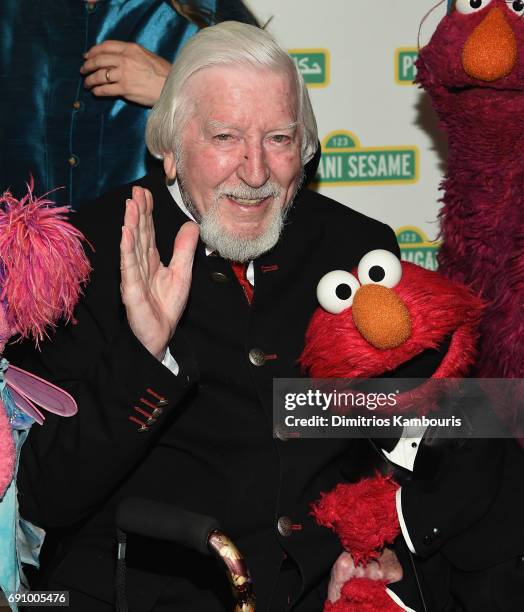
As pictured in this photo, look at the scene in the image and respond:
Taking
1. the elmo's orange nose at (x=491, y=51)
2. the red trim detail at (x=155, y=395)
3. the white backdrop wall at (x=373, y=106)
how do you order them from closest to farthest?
the red trim detail at (x=155, y=395), the elmo's orange nose at (x=491, y=51), the white backdrop wall at (x=373, y=106)

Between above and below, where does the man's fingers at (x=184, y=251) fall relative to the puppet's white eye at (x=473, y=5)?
below

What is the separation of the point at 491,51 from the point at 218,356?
0.74 metres

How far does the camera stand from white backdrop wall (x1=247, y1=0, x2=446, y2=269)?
2562mm

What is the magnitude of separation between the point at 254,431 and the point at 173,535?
0.36 m

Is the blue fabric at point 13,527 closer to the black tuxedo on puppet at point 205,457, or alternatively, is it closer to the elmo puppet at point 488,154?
the black tuxedo on puppet at point 205,457

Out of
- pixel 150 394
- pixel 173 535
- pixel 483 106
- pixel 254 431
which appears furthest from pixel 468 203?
pixel 173 535

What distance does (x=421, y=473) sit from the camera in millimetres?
1788

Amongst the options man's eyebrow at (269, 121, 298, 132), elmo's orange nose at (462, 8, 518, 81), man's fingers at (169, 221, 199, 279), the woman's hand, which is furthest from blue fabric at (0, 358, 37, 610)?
elmo's orange nose at (462, 8, 518, 81)

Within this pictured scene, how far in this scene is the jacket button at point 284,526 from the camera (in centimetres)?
182

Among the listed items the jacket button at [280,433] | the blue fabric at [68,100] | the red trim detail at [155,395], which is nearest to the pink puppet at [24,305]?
the red trim detail at [155,395]

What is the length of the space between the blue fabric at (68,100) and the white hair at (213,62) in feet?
1.02

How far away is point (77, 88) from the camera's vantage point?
2256 mm

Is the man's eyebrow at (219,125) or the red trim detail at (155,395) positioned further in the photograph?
the man's eyebrow at (219,125)

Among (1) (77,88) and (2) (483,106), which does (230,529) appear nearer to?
(2) (483,106)
